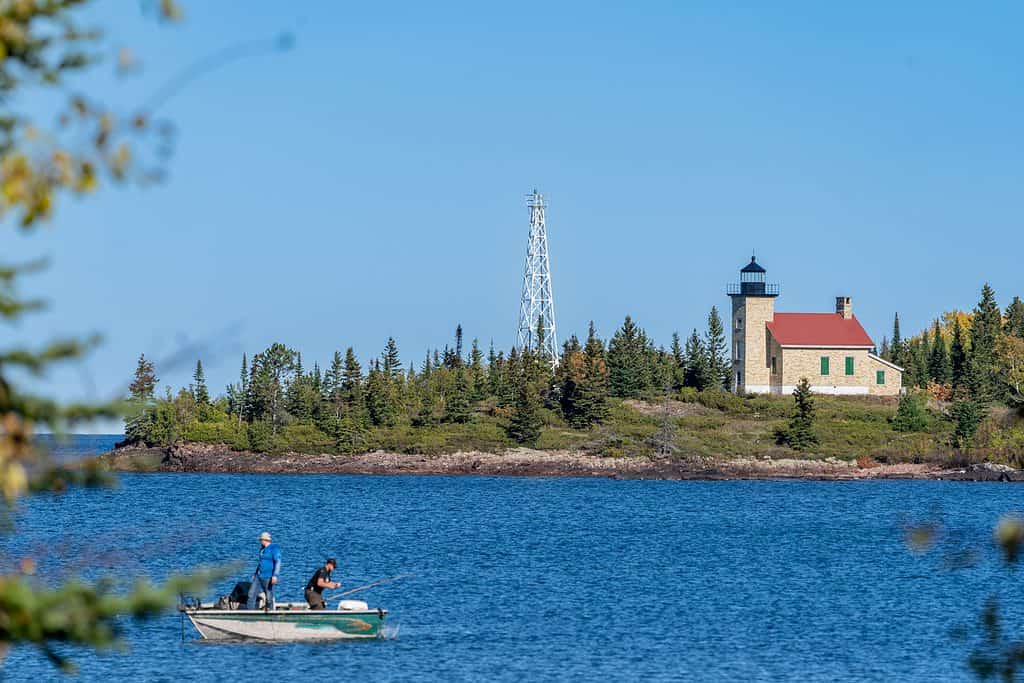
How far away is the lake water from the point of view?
29.3 meters

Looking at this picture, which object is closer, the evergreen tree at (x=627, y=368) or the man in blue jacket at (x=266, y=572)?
the man in blue jacket at (x=266, y=572)

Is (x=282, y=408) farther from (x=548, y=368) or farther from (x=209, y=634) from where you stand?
(x=209, y=634)

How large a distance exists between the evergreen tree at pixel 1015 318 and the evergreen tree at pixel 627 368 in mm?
30880

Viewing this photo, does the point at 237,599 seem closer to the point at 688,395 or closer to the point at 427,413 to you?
the point at 427,413


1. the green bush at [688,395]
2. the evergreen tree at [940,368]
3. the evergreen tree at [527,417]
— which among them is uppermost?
the evergreen tree at [940,368]

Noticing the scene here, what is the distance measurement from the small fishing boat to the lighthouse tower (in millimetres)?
77593

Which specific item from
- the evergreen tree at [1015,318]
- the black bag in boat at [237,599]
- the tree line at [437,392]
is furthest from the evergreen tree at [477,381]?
the black bag in boat at [237,599]

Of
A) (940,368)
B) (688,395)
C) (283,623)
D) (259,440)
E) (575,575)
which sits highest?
(940,368)

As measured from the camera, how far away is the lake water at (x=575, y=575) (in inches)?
1153

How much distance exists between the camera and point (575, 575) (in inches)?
1908

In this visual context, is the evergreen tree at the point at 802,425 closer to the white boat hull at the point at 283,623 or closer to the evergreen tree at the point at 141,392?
the white boat hull at the point at 283,623

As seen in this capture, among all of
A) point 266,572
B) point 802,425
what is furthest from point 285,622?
point 802,425

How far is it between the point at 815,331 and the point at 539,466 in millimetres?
21596

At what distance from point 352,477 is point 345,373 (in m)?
7.88
